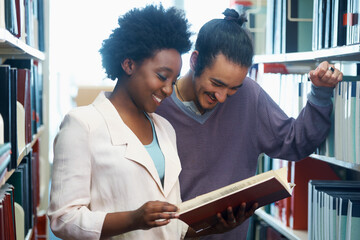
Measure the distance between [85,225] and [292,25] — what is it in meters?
1.46

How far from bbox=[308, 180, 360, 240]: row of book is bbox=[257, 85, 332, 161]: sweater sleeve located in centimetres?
15

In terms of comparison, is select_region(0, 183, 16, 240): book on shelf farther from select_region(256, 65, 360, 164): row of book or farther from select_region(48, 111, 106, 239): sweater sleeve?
select_region(256, 65, 360, 164): row of book

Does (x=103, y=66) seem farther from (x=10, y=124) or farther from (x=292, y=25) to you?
(x=292, y=25)

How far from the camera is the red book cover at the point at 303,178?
2.13 metres

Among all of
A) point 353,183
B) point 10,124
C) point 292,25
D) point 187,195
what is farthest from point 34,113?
point 353,183

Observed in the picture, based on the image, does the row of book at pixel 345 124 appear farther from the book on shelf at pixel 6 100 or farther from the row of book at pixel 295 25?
the book on shelf at pixel 6 100

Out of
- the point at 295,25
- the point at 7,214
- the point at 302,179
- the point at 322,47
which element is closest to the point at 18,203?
the point at 7,214

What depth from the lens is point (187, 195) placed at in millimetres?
1720

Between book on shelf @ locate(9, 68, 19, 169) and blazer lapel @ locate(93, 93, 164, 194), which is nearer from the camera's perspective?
blazer lapel @ locate(93, 93, 164, 194)

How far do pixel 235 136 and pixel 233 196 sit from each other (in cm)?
54

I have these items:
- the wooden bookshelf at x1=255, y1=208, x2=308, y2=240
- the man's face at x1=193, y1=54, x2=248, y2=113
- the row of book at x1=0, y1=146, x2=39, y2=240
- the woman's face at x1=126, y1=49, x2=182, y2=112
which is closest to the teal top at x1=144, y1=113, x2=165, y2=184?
the woman's face at x1=126, y1=49, x2=182, y2=112

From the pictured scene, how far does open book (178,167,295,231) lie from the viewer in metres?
1.21

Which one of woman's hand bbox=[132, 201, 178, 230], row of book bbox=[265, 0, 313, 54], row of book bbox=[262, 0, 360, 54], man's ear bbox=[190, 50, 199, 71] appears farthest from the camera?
row of book bbox=[265, 0, 313, 54]

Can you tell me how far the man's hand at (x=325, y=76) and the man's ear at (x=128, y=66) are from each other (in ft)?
1.96
